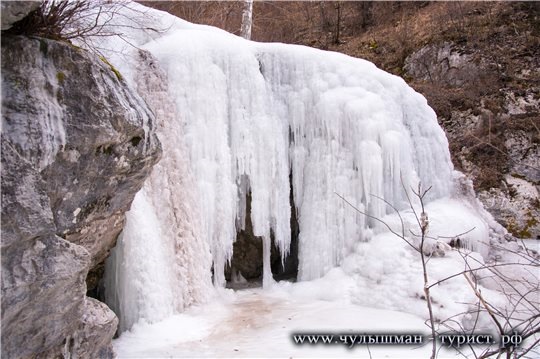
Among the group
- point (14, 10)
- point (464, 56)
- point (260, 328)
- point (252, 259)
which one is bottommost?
point (260, 328)

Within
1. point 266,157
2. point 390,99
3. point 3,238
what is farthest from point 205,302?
point 390,99


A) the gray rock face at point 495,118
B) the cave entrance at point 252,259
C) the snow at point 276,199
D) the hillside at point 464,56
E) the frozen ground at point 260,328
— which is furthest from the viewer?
the hillside at point 464,56

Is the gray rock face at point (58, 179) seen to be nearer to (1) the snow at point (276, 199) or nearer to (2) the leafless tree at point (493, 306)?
(1) the snow at point (276, 199)

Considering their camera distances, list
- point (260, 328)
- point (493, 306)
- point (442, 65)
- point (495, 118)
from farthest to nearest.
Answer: point (442, 65) < point (495, 118) < point (260, 328) < point (493, 306)

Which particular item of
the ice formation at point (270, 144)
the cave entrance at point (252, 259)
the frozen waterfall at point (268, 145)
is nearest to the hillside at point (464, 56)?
the ice formation at point (270, 144)

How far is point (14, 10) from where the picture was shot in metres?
2.06

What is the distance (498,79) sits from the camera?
11523 mm

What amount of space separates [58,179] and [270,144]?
3.81m

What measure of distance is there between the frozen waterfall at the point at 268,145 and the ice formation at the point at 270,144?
0.6 inches

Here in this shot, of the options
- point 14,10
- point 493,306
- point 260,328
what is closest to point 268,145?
point 260,328

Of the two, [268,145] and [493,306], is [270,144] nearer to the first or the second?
[268,145]

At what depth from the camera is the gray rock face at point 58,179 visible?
76.2 inches

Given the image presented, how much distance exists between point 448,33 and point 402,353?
449 inches

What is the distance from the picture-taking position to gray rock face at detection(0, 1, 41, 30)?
2.03m
